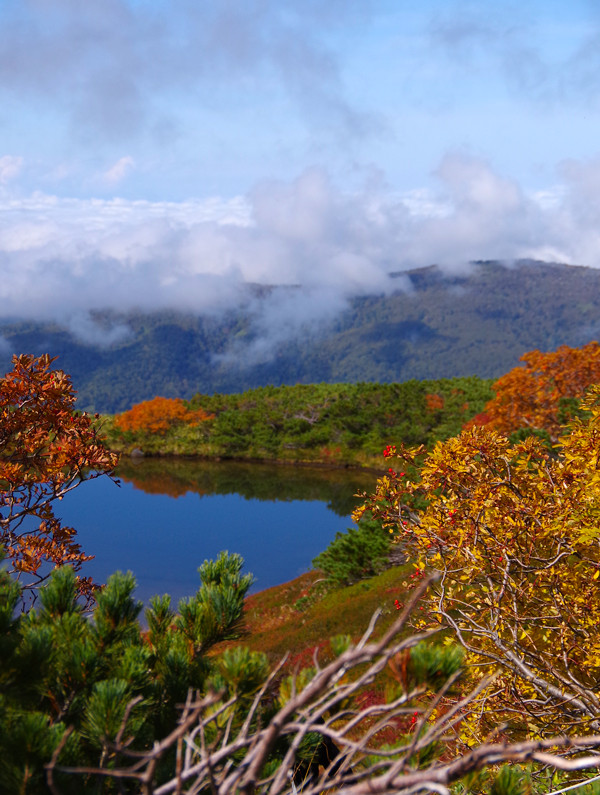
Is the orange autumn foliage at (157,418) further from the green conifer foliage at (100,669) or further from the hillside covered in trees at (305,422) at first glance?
the green conifer foliage at (100,669)

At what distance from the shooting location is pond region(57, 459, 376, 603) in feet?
120

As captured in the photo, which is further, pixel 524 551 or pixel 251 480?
pixel 251 480

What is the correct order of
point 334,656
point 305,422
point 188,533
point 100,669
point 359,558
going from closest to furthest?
point 100,669, point 334,656, point 359,558, point 188,533, point 305,422

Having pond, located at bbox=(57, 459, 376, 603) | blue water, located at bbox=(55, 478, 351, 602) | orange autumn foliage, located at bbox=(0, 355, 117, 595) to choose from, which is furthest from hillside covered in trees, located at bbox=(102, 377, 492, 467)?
orange autumn foliage, located at bbox=(0, 355, 117, 595)

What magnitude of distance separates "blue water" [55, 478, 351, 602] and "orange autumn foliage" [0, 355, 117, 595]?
2159cm

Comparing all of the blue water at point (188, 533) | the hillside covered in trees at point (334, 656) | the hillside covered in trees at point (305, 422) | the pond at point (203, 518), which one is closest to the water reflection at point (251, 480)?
the pond at point (203, 518)

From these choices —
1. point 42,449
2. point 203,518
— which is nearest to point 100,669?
point 42,449

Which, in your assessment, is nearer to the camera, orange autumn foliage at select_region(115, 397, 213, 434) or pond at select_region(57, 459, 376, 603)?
pond at select_region(57, 459, 376, 603)

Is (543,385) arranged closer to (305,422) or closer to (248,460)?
(305,422)

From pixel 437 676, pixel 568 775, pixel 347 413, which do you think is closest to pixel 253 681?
pixel 437 676

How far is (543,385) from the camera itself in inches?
1451

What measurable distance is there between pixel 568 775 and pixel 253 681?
564 centimetres

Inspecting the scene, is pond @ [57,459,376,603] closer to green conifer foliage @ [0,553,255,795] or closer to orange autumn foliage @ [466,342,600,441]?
orange autumn foliage @ [466,342,600,441]

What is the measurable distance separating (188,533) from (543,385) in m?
24.8
